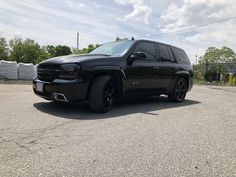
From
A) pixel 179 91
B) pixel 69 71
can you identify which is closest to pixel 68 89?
pixel 69 71

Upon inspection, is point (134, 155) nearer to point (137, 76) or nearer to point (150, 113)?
point (150, 113)

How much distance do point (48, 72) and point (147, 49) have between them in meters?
Result: 2.74

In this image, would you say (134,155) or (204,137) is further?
(204,137)

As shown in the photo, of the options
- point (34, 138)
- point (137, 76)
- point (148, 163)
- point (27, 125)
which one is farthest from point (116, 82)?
point (148, 163)

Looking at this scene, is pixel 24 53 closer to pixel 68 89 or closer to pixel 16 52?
pixel 16 52

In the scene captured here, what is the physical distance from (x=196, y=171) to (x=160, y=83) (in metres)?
4.76

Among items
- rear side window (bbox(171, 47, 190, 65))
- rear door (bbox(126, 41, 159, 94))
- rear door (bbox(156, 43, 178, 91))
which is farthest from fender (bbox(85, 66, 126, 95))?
rear side window (bbox(171, 47, 190, 65))

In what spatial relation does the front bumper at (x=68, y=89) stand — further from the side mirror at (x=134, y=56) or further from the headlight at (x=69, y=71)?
the side mirror at (x=134, y=56)

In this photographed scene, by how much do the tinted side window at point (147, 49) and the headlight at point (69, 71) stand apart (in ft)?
6.22

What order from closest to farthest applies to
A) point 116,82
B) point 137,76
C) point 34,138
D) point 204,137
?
point 34,138 < point 204,137 < point 116,82 < point 137,76

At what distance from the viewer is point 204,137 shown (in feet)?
13.8

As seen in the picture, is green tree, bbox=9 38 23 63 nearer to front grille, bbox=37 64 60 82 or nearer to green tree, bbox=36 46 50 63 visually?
green tree, bbox=36 46 50 63

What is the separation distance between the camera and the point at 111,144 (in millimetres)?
3584

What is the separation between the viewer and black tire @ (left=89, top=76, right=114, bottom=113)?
5438 millimetres
